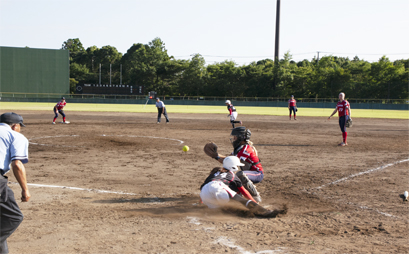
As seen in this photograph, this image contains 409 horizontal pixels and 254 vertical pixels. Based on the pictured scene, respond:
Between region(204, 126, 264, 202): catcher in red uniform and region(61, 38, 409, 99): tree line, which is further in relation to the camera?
region(61, 38, 409, 99): tree line

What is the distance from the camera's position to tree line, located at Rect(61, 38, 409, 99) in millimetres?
73062

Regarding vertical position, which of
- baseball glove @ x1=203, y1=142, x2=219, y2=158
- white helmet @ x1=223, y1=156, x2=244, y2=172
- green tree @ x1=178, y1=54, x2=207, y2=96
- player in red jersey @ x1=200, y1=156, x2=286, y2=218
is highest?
green tree @ x1=178, y1=54, x2=207, y2=96

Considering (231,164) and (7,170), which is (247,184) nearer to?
(231,164)

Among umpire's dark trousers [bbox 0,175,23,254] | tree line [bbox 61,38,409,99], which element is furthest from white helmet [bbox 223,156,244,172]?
tree line [bbox 61,38,409,99]

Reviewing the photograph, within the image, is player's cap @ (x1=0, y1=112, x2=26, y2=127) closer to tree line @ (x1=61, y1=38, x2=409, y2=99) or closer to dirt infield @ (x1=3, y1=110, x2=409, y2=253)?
dirt infield @ (x1=3, y1=110, x2=409, y2=253)

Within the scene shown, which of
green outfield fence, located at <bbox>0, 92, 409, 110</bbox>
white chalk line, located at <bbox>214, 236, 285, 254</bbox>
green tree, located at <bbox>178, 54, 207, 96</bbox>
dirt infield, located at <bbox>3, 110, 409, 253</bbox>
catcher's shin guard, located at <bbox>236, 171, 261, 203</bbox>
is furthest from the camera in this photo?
green tree, located at <bbox>178, 54, 207, 96</bbox>

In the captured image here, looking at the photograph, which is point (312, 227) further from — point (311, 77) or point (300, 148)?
point (311, 77)

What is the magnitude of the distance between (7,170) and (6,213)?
517 millimetres

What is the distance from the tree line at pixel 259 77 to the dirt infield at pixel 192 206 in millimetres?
65495

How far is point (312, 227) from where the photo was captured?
6.02 m

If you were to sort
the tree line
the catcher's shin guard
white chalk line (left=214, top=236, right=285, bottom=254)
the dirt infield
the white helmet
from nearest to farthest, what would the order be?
white chalk line (left=214, top=236, right=285, bottom=254)
the dirt infield
the white helmet
the catcher's shin guard
the tree line

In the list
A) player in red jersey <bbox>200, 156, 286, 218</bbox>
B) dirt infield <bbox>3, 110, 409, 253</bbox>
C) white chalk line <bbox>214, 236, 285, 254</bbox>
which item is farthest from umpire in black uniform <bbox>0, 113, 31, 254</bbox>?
player in red jersey <bbox>200, 156, 286, 218</bbox>

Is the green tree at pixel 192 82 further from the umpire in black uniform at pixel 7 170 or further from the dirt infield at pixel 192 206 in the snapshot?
the umpire in black uniform at pixel 7 170

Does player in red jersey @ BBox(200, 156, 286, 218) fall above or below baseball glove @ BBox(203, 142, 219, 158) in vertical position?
below
